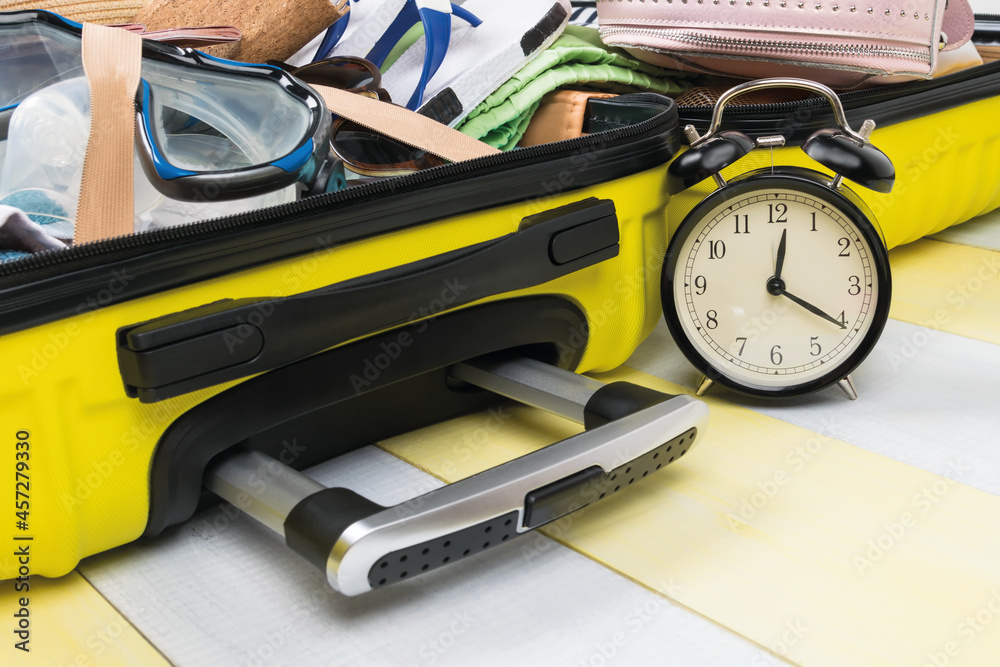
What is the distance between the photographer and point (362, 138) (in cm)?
76

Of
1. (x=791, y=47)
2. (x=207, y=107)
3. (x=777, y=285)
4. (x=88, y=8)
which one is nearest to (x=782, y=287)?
(x=777, y=285)

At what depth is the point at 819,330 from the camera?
2.24 ft

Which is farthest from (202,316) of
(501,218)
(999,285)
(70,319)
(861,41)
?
(999,285)

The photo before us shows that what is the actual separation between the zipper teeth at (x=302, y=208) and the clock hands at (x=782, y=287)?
0.47ft

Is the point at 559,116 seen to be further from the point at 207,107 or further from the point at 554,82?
the point at 207,107

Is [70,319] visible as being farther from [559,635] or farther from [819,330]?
[819,330]

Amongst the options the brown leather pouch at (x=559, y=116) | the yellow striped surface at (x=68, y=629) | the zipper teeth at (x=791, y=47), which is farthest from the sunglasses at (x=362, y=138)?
the yellow striped surface at (x=68, y=629)

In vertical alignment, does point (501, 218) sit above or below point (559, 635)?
above

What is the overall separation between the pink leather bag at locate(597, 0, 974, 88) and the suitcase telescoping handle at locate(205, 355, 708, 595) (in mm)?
348

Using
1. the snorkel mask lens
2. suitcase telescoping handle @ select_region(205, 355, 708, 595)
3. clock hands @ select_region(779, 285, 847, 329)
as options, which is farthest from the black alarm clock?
the snorkel mask lens

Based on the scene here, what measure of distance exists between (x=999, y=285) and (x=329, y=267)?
2.49ft

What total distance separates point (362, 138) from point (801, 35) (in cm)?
39

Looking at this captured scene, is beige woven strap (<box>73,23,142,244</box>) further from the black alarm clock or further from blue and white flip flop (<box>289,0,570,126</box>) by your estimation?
the black alarm clock

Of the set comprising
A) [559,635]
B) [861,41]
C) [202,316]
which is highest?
[861,41]
